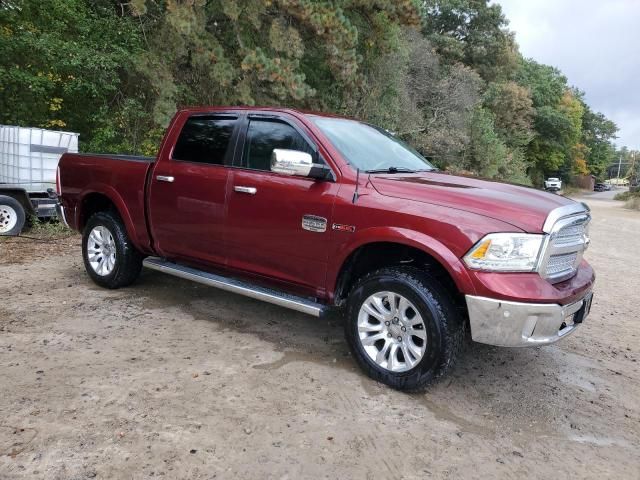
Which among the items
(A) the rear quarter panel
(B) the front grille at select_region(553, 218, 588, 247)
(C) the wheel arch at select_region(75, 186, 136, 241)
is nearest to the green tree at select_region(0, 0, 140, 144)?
(A) the rear quarter panel

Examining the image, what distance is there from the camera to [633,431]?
11.0 feet

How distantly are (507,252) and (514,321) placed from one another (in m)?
0.42

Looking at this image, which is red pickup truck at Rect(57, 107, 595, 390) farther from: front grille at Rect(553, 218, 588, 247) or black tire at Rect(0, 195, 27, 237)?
black tire at Rect(0, 195, 27, 237)

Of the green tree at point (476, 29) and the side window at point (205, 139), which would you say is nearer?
the side window at point (205, 139)

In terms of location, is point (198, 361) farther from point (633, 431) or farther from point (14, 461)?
point (633, 431)

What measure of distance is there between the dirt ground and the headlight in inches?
38.9

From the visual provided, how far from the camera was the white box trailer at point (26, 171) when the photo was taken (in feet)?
27.7

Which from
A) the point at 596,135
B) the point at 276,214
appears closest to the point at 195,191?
the point at 276,214

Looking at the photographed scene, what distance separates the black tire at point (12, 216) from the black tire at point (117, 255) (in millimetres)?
3461

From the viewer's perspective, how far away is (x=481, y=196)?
3.56m

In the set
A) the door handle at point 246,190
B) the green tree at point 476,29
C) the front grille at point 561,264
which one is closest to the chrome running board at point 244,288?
the door handle at point 246,190

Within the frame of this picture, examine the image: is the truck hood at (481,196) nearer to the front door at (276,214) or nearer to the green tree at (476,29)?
the front door at (276,214)

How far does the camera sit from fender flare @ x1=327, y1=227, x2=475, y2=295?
3332mm

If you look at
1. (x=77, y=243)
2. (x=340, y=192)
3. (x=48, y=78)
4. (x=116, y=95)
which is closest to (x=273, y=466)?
(x=340, y=192)
